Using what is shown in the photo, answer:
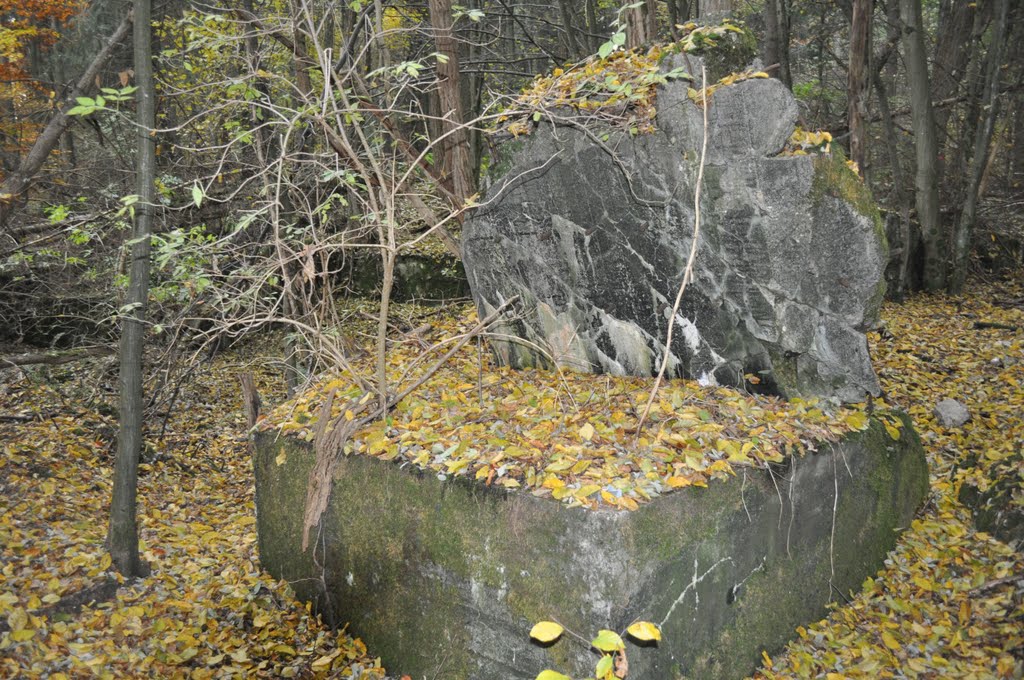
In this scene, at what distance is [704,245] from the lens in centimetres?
502

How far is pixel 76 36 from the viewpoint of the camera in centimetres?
1126

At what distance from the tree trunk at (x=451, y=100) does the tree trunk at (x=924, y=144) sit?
21.3 feet

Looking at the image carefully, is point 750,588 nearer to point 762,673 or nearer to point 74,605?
point 762,673

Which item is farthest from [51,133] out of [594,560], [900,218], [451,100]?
[900,218]

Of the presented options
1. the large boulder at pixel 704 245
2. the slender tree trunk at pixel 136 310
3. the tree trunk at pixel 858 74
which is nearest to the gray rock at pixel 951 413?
the large boulder at pixel 704 245

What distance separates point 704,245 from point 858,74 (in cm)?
527

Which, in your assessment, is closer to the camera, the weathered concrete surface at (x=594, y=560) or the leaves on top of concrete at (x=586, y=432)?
the weathered concrete surface at (x=594, y=560)

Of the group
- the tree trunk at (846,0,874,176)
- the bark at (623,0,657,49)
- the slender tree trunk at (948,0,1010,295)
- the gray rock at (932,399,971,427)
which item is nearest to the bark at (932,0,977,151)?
the slender tree trunk at (948,0,1010,295)

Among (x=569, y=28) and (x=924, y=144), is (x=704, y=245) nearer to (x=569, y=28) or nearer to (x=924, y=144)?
(x=569, y=28)

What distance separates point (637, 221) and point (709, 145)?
0.73m

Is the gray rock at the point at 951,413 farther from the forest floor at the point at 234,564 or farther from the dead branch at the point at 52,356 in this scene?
the dead branch at the point at 52,356

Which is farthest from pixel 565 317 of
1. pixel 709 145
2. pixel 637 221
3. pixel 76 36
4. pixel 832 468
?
pixel 76 36

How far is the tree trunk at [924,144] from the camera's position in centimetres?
956

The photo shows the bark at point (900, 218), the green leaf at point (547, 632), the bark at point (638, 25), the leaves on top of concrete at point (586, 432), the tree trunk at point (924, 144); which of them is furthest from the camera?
the bark at point (900, 218)
